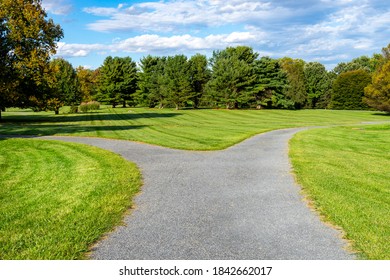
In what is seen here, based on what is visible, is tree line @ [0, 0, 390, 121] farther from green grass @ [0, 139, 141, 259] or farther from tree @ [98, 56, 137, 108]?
green grass @ [0, 139, 141, 259]

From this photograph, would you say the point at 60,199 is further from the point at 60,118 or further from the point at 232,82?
the point at 232,82

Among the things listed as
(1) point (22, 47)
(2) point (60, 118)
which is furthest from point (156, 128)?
(2) point (60, 118)

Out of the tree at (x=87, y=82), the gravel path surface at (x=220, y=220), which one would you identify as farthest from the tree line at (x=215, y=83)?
the gravel path surface at (x=220, y=220)

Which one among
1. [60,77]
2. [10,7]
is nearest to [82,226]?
[10,7]

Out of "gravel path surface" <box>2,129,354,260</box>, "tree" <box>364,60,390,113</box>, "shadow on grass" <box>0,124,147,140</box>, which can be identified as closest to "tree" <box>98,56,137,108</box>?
"shadow on grass" <box>0,124,147,140</box>

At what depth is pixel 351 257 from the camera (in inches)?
198

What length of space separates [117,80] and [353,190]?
6772 centimetres

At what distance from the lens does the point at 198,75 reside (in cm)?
6631

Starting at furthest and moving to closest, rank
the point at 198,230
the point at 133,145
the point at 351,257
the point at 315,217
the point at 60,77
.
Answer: the point at 60,77
the point at 133,145
the point at 315,217
the point at 198,230
the point at 351,257

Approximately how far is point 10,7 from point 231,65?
41.1 meters

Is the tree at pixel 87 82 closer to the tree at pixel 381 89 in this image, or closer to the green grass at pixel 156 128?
the green grass at pixel 156 128

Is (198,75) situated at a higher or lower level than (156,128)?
higher
